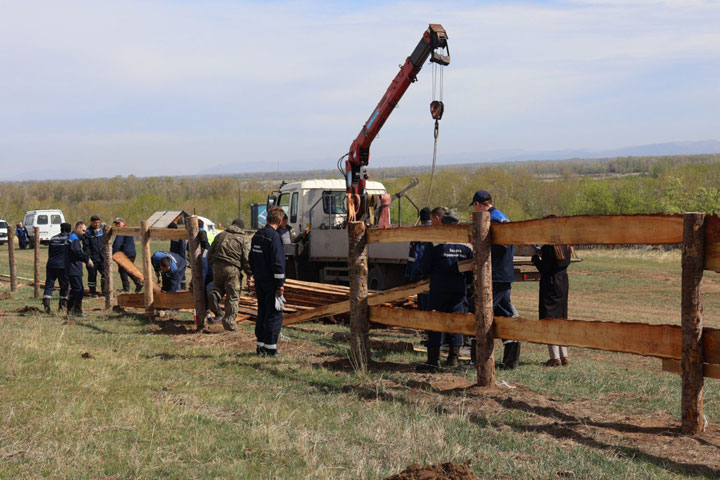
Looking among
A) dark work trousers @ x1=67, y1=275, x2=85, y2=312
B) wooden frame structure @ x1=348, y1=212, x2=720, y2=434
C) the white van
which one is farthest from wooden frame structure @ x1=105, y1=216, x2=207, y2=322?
the white van

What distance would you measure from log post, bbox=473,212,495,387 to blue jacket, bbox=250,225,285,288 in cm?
321

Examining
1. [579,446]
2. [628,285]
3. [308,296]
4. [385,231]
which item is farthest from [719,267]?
[628,285]

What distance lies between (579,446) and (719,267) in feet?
5.32

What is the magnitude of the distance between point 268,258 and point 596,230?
15.5 ft

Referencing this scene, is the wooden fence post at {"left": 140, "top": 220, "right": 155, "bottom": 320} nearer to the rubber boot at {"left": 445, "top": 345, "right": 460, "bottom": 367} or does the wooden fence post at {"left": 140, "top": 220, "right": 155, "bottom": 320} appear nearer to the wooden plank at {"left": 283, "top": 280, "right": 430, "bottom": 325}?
the wooden plank at {"left": 283, "top": 280, "right": 430, "bottom": 325}

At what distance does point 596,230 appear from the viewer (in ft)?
19.7

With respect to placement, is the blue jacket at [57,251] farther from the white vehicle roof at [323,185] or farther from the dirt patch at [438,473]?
the dirt patch at [438,473]

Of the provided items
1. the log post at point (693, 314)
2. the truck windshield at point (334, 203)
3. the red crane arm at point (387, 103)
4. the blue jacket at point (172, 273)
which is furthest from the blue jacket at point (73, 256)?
the log post at point (693, 314)

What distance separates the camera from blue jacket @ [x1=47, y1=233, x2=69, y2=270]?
14.4 m

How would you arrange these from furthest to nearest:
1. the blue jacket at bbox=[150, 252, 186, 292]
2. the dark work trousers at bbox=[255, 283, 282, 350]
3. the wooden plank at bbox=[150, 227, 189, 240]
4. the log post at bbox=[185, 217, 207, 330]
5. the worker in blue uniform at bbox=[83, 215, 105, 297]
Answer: the worker in blue uniform at bbox=[83, 215, 105, 297] < the blue jacket at bbox=[150, 252, 186, 292] < the wooden plank at bbox=[150, 227, 189, 240] < the log post at bbox=[185, 217, 207, 330] < the dark work trousers at bbox=[255, 283, 282, 350]

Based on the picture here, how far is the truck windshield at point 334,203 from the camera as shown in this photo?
19.4m

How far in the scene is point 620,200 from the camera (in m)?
59.1

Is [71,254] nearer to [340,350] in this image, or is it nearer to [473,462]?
[340,350]

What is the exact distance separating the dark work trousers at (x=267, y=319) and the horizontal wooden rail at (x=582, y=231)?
253 centimetres
